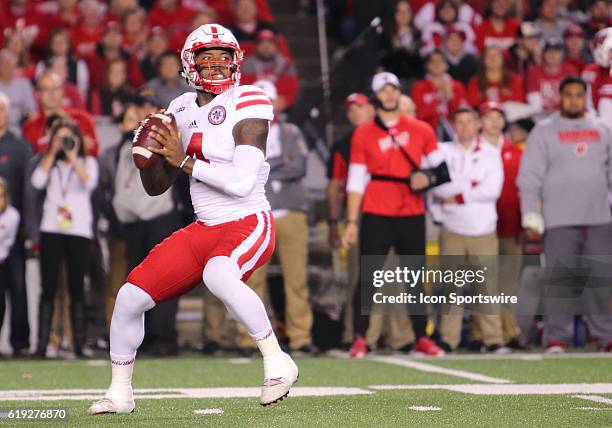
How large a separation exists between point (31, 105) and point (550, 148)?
16.3 feet

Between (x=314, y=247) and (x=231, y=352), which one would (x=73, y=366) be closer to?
(x=231, y=352)

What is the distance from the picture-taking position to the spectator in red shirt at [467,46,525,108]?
13320 mm

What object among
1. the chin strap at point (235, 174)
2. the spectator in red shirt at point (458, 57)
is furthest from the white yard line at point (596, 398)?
the spectator in red shirt at point (458, 57)

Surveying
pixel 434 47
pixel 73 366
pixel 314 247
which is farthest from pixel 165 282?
pixel 434 47

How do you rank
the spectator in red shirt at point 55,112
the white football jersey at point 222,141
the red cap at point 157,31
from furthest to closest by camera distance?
the red cap at point 157,31 → the spectator in red shirt at point 55,112 → the white football jersey at point 222,141

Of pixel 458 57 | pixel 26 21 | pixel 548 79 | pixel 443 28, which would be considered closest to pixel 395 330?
pixel 548 79

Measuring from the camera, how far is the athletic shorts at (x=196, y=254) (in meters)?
6.21

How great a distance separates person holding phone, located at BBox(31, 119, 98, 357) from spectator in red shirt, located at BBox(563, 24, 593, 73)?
610cm

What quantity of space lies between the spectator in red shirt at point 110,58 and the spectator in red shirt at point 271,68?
3.83 feet

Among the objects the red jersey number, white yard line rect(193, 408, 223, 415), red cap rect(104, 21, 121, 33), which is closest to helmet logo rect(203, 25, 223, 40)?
the red jersey number

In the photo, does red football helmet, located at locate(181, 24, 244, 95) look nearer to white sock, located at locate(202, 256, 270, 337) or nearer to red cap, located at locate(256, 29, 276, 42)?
white sock, located at locate(202, 256, 270, 337)

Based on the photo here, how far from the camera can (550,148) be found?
1073cm

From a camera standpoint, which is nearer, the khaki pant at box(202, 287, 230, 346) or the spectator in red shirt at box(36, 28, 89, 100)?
the khaki pant at box(202, 287, 230, 346)

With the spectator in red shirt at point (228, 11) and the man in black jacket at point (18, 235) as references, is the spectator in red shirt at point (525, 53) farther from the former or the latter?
the man in black jacket at point (18, 235)
